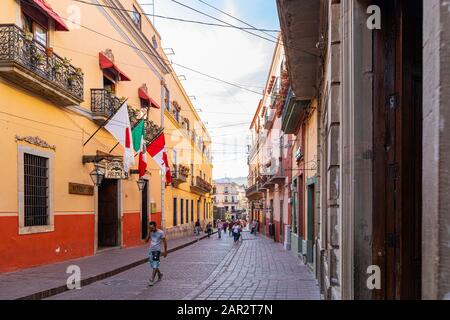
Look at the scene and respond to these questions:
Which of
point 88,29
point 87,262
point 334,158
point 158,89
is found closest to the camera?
point 334,158

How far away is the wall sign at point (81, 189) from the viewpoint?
15469 millimetres

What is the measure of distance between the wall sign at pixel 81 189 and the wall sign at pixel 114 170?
1.64m

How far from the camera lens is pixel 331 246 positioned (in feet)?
18.2

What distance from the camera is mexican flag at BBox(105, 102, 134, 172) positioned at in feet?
48.1

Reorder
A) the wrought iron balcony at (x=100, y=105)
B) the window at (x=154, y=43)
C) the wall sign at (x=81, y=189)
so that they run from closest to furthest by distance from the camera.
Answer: the wall sign at (x=81, y=189) < the wrought iron balcony at (x=100, y=105) < the window at (x=154, y=43)

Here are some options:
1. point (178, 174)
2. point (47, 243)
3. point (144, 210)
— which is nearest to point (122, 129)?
point (47, 243)

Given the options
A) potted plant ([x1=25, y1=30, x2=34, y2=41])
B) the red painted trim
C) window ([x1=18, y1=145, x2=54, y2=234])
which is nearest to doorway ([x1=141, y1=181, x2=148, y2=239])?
the red painted trim

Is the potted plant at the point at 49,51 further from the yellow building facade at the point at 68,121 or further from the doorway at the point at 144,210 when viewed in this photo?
the doorway at the point at 144,210

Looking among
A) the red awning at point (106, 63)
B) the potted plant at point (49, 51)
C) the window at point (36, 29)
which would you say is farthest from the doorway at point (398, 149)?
the red awning at point (106, 63)

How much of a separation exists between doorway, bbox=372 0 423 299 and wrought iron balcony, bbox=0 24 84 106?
30.9ft

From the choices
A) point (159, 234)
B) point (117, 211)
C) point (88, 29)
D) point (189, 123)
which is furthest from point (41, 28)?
point (189, 123)

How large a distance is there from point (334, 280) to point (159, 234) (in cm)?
643

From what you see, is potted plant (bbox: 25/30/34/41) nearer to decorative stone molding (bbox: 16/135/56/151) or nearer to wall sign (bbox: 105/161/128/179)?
decorative stone molding (bbox: 16/135/56/151)
